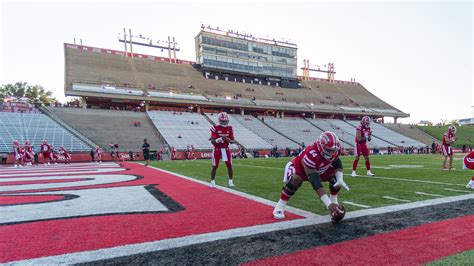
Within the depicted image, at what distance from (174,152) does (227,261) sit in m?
26.6

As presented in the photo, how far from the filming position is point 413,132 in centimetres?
5231

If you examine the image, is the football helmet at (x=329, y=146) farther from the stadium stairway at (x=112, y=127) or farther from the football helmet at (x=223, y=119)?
the stadium stairway at (x=112, y=127)

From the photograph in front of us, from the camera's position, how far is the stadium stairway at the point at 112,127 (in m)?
29.7

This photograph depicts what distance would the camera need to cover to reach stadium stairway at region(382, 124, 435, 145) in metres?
48.8

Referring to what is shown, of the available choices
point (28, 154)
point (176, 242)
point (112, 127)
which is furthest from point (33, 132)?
point (176, 242)

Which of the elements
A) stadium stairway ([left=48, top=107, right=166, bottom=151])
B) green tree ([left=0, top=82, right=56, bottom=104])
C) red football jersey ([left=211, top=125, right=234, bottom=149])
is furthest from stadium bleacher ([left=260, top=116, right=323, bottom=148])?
green tree ([left=0, top=82, right=56, bottom=104])

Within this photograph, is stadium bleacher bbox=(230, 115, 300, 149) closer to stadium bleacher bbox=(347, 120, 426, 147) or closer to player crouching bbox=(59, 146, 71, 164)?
stadium bleacher bbox=(347, 120, 426, 147)

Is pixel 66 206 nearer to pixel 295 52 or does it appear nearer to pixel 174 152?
pixel 174 152

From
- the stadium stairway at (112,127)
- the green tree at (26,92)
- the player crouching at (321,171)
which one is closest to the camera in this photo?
the player crouching at (321,171)

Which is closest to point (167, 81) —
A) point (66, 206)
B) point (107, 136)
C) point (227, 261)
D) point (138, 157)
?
point (107, 136)

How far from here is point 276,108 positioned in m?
49.5

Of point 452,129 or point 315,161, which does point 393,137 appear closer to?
point 452,129

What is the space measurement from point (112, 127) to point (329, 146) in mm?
33220

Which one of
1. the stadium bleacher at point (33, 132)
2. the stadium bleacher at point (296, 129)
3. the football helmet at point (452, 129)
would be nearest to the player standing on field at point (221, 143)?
the football helmet at point (452, 129)
